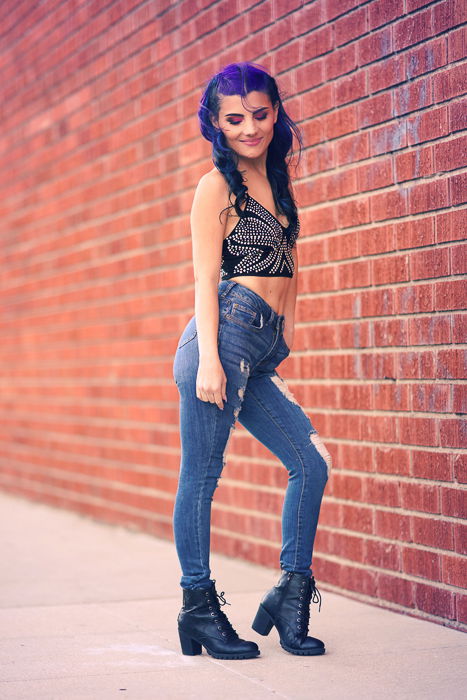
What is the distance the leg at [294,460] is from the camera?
12.6 feet

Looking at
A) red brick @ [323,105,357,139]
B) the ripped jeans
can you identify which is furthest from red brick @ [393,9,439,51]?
the ripped jeans

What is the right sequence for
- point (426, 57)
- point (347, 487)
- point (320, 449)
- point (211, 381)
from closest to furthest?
point (211, 381)
point (320, 449)
point (426, 57)
point (347, 487)

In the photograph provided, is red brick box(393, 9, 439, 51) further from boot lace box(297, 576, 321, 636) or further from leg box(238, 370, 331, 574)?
boot lace box(297, 576, 321, 636)

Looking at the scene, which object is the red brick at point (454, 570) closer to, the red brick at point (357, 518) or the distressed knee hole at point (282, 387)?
the red brick at point (357, 518)

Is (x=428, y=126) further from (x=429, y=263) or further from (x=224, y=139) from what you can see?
(x=224, y=139)

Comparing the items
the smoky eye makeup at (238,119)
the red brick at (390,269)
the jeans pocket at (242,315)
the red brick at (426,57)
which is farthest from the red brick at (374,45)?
the jeans pocket at (242,315)

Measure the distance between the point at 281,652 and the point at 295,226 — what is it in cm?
149

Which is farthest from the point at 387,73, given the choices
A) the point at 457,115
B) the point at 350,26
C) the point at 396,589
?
the point at 396,589

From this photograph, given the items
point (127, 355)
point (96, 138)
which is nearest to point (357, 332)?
point (127, 355)

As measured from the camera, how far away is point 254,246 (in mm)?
3807

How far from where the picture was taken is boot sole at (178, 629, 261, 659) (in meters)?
3.79

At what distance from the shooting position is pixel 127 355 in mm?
7262

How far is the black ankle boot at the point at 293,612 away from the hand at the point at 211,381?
0.68 m

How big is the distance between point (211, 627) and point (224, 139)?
166 cm
